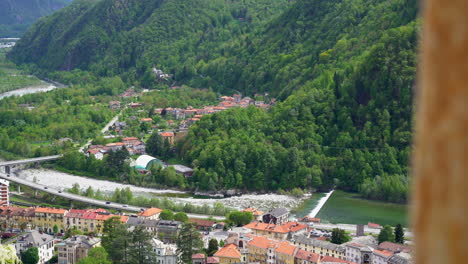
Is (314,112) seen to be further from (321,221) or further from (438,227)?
(438,227)

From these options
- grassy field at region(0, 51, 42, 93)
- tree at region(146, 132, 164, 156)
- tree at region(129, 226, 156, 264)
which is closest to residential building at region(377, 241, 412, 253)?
tree at region(129, 226, 156, 264)

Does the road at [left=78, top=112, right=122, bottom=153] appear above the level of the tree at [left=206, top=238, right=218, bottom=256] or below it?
above

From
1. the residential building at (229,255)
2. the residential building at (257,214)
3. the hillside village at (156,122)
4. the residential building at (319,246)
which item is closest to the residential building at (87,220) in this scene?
the residential building at (257,214)

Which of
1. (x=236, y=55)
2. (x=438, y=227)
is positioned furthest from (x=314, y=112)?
(x=438, y=227)

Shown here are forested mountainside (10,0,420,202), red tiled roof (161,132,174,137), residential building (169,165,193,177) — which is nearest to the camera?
forested mountainside (10,0,420,202)

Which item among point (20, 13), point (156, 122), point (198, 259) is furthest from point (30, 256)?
point (20, 13)

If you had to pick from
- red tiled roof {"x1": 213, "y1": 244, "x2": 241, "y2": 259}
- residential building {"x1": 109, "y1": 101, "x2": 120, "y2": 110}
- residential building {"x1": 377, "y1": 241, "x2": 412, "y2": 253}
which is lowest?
red tiled roof {"x1": 213, "y1": 244, "x2": 241, "y2": 259}

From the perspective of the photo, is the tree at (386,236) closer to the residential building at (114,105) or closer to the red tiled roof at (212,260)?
the red tiled roof at (212,260)

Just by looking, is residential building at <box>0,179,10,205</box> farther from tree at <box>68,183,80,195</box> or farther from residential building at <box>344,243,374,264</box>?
residential building at <box>344,243,374,264</box>

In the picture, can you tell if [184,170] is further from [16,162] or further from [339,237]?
[339,237]
